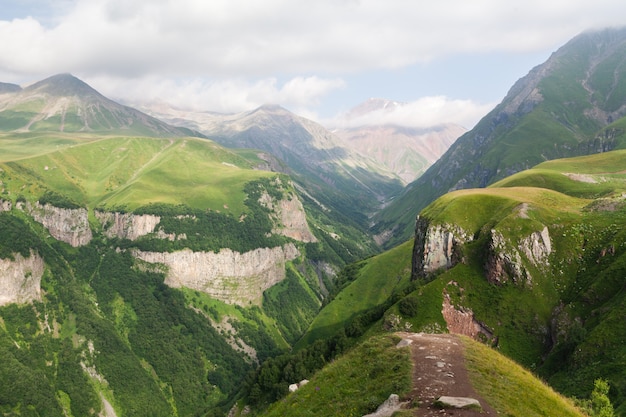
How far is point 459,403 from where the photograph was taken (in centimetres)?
3038

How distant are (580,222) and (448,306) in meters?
41.4

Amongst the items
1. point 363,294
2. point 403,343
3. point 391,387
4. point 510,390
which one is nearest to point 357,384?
point 391,387

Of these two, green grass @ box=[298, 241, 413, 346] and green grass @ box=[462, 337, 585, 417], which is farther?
green grass @ box=[298, 241, 413, 346]

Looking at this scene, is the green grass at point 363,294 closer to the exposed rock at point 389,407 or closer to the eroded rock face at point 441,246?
the eroded rock face at point 441,246

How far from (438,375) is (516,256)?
223 feet

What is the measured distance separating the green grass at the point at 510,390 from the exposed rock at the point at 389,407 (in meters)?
7.29

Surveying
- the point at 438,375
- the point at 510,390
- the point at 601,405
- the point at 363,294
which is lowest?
the point at 363,294

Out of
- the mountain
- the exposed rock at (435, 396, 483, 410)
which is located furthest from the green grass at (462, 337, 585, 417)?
the mountain

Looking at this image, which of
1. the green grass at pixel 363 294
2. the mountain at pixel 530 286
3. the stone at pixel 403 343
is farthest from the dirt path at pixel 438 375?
the green grass at pixel 363 294

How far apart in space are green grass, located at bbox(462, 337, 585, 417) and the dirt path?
3.14ft

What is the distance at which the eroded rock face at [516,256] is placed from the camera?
9362 centimetres

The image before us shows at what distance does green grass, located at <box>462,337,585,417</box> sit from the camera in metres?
32.6

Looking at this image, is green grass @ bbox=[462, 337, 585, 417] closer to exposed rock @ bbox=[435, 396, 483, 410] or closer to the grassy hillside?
the grassy hillside

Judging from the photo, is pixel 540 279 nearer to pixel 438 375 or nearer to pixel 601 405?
pixel 601 405
